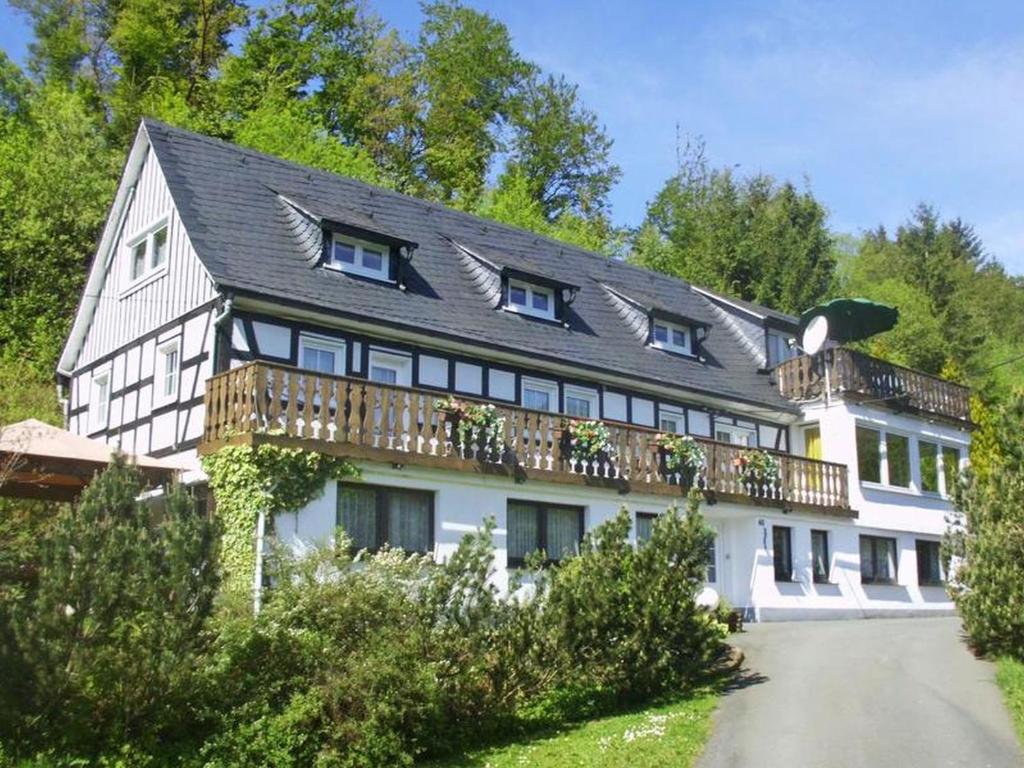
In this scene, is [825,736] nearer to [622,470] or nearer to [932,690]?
[932,690]

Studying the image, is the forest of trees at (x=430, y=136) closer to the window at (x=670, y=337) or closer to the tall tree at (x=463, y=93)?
the tall tree at (x=463, y=93)

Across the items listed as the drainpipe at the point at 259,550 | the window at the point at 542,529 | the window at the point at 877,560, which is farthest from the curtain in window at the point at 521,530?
the window at the point at 877,560

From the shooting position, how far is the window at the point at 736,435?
1111 inches

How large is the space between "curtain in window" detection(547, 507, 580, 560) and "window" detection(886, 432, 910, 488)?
12.5 m

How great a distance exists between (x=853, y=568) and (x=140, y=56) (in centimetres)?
3124

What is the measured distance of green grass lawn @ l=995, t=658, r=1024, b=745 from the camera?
47.0ft

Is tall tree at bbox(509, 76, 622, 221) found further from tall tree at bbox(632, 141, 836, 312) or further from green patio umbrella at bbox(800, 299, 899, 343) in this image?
green patio umbrella at bbox(800, 299, 899, 343)

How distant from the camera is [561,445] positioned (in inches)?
880

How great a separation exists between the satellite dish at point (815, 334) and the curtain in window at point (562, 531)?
34.1 ft

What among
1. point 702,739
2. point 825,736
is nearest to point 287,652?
point 702,739

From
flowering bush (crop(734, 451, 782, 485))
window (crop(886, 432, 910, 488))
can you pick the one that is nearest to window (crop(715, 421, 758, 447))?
flowering bush (crop(734, 451, 782, 485))

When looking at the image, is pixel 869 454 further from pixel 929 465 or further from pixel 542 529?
pixel 542 529

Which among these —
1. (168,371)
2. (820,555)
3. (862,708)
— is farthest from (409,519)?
(820,555)

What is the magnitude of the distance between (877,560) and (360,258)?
50.5ft
